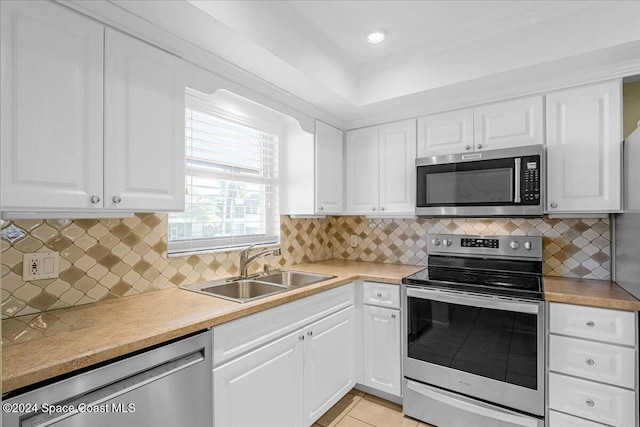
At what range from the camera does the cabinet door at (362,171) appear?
2.85m

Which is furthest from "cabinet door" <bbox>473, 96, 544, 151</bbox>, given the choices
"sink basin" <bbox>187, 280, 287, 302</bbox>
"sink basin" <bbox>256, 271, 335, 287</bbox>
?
"sink basin" <bbox>187, 280, 287, 302</bbox>

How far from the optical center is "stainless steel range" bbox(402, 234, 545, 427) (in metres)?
1.90

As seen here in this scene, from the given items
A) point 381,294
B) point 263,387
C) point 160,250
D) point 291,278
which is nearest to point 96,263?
point 160,250

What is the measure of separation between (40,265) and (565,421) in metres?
2.66

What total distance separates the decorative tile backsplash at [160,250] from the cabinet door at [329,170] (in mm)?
329

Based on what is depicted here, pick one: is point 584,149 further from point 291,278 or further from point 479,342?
point 291,278

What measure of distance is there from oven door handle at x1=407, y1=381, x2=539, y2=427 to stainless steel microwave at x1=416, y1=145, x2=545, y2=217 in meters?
1.15

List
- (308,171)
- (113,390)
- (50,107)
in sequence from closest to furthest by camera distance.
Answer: (113,390) → (50,107) → (308,171)

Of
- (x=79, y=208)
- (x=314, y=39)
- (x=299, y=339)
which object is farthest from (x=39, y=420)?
(x=314, y=39)

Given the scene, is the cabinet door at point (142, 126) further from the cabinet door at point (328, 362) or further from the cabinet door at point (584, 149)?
the cabinet door at point (584, 149)

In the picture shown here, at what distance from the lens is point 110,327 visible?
1292 millimetres

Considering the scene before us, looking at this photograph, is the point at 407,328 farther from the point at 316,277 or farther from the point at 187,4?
the point at 187,4

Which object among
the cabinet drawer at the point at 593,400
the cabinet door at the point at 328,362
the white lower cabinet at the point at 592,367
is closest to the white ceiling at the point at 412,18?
the white lower cabinet at the point at 592,367

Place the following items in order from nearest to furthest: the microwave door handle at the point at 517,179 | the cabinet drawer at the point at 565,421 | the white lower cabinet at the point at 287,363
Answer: the white lower cabinet at the point at 287,363
the cabinet drawer at the point at 565,421
the microwave door handle at the point at 517,179
